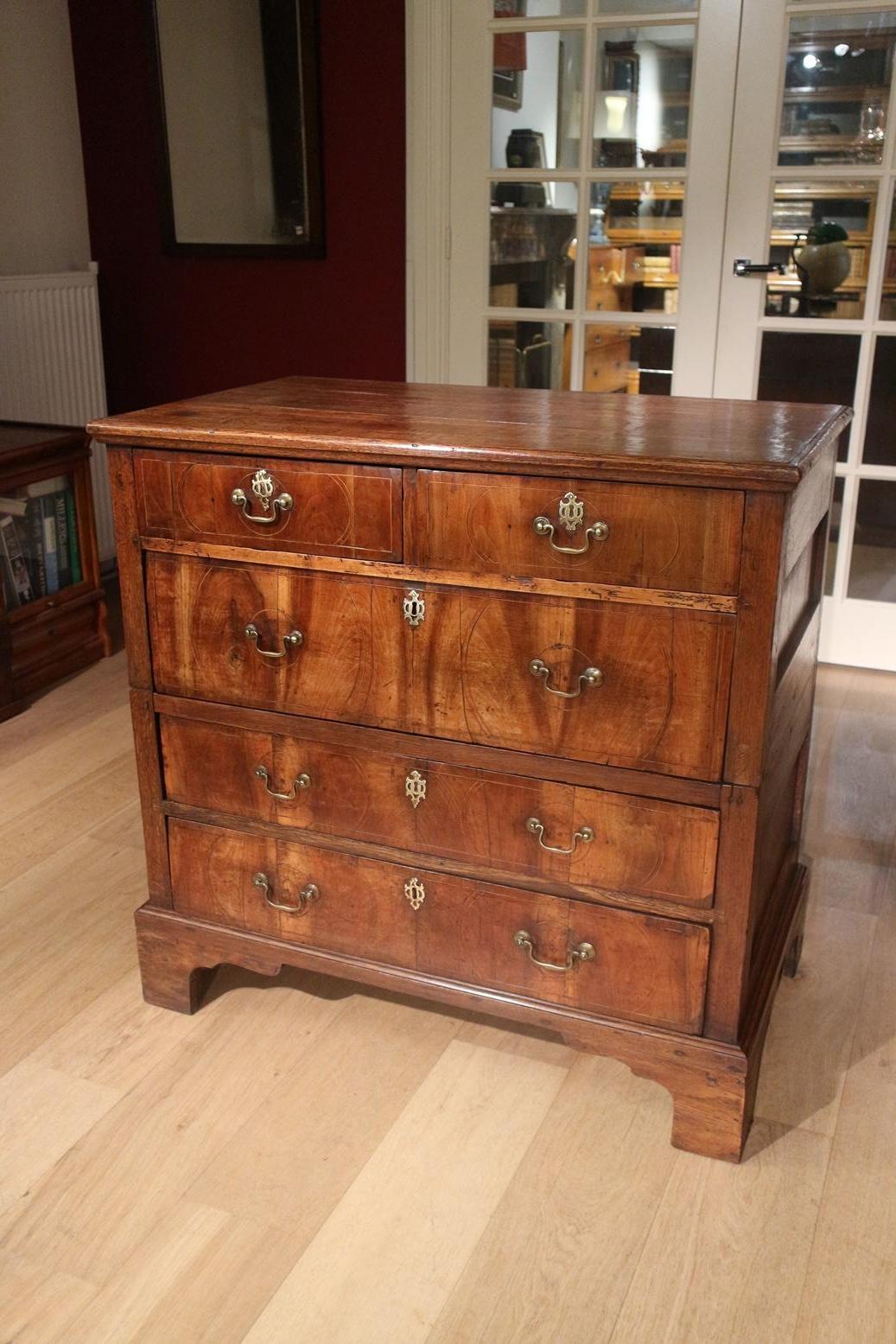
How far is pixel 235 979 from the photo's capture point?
76.4 inches

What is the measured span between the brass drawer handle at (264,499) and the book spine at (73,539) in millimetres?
1812

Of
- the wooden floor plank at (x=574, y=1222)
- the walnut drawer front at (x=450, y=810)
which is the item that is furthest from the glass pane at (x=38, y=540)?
the wooden floor plank at (x=574, y=1222)

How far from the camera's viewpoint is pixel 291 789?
1.68m

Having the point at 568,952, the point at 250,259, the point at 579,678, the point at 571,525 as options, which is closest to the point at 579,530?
the point at 571,525

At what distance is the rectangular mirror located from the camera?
A: 3531mm

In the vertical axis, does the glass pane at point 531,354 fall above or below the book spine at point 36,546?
above

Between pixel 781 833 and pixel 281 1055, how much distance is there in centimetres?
81

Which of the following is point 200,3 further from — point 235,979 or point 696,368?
point 235,979

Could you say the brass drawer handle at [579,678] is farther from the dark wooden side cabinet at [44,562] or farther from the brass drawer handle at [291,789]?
the dark wooden side cabinet at [44,562]

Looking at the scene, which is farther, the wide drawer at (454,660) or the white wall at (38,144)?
the white wall at (38,144)

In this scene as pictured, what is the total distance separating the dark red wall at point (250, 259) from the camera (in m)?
3.48

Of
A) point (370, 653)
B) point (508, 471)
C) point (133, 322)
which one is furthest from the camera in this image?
point (133, 322)

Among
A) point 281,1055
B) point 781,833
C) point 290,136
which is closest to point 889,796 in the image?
point 781,833

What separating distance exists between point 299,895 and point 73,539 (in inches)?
72.0
